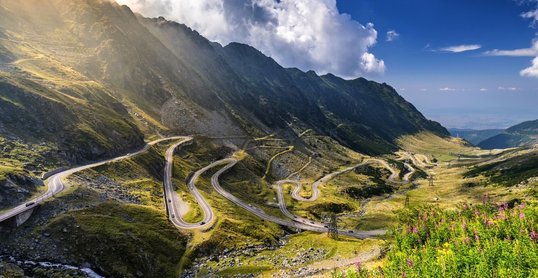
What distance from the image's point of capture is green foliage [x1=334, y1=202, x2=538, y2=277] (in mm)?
62250

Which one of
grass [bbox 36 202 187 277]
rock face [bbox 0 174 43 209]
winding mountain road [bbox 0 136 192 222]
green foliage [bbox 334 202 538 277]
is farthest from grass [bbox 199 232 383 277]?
rock face [bbox 0 174 43 209]

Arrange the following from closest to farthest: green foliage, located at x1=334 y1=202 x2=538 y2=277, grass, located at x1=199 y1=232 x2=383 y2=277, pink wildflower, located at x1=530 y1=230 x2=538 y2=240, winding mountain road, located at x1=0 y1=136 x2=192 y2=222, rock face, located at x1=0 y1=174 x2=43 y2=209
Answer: green foliage, located at x1=334 y1=202 x2=538 y2=277, pink wildflower, located at x1=530 y1=230 x2=538 y2=240, winding mountain road, located at x1=0 y1=136 x2=192 y2=222, rock face, located at x1=0 y1=174 x2=43 y2=209, grass, located at x1=199 y1=232 x2=383 y2=277

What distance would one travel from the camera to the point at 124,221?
124 metres

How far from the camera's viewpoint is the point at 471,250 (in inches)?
2670

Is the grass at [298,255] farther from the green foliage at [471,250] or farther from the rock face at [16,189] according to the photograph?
the rock face at [16,189]

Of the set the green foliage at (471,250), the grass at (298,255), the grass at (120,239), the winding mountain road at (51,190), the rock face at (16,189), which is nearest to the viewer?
the green foliage at (471,250)

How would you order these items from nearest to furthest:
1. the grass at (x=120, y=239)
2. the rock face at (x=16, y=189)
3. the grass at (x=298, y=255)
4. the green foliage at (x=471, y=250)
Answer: the green foliage at (x=471, y=250) → the grass at (x=120, y=239) → the rock face at (x=16, y=189) → the grass at (x=298, y=255)

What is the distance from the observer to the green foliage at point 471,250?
2451 inches

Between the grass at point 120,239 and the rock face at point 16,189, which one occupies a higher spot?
the rock face at point 16,189

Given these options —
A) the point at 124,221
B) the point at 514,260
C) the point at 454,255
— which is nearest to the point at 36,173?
the point at 124,221

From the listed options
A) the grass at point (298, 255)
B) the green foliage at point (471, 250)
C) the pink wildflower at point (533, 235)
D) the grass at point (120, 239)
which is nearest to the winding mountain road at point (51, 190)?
the grass at point (120, 239)

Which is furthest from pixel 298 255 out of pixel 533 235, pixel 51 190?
pixel 51 190

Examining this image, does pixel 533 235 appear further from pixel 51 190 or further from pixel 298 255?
pixel 51 190

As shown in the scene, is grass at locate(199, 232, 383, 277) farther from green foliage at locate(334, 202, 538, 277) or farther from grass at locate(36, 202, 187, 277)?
green foliage at locate(334, 202, 538, 277)
